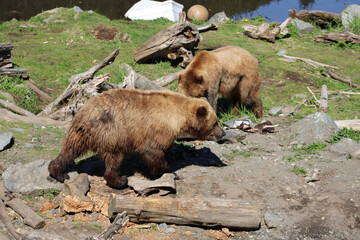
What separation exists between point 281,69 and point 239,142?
504cm

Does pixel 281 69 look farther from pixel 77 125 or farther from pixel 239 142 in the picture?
pixel 77 125

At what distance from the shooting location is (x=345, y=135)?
7.26 metres

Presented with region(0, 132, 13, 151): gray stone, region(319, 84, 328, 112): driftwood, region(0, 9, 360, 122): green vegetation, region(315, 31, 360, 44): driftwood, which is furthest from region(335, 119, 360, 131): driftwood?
region(315, 31, 360, 44): driftwood

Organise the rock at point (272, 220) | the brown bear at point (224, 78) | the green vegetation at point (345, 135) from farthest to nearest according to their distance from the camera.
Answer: the brown bear at point (224, 78) → the green vegetation at point (345, 135) → the rock at point (272, 220)

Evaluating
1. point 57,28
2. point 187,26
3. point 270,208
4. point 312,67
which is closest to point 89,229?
point 270,208

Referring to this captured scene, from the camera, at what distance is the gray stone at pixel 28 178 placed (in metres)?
5.30

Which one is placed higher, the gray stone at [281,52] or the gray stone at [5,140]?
the gray stone at [5,140]

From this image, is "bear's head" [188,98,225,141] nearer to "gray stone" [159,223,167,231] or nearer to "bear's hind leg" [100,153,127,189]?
"bear's hind leg" [100,153,127,189]

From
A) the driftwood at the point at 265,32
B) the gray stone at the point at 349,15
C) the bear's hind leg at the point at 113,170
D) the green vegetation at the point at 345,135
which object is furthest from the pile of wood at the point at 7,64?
the gray stone at the point at 349,15

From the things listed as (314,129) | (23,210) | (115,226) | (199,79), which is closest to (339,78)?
(314,129)

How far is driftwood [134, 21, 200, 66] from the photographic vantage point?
11203 millimetres

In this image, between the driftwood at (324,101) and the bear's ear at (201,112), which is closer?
the bear's ear at (201,112)

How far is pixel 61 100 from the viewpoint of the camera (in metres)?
8.20

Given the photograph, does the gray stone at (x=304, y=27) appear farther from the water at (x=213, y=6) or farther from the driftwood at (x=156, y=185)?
the driftwood at (x=156, y=185)
